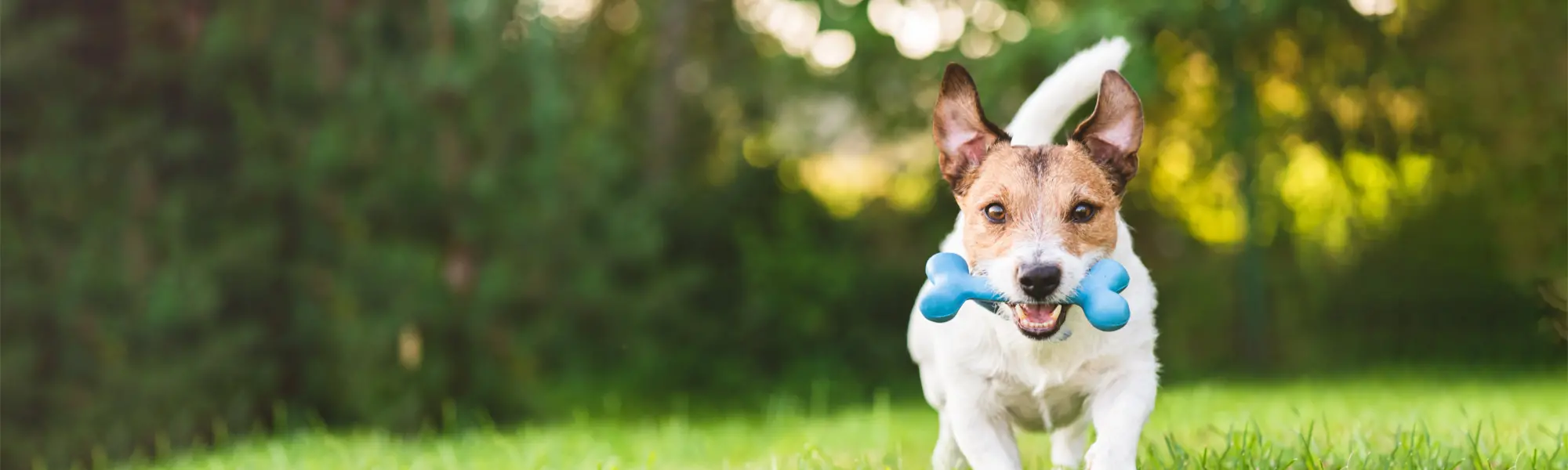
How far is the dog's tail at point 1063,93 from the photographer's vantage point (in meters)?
4.25

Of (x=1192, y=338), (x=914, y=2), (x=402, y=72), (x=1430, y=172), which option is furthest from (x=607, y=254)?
(x=1430, y=172)

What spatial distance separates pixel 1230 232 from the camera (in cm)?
1327

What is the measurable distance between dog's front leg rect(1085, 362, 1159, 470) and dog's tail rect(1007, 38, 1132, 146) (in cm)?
98

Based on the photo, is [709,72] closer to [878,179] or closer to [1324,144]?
[878,179]

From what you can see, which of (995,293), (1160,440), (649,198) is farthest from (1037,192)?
(649,198)

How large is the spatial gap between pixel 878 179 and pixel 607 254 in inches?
166

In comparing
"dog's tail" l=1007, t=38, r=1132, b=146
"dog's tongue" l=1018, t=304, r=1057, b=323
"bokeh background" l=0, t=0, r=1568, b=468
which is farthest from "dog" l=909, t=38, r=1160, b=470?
"bokeh background" l=0, t=0, r=1568, b=468

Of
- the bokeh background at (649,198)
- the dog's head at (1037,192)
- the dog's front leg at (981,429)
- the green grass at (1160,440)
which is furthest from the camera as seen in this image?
the bokeh background at (649,198)

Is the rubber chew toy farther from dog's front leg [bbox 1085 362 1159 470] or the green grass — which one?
the green grass

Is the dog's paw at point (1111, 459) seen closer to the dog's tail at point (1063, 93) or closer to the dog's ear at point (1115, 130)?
the dog's ear at point (1115, 130)

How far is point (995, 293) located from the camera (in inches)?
131

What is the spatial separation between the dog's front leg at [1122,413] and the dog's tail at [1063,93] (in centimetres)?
98

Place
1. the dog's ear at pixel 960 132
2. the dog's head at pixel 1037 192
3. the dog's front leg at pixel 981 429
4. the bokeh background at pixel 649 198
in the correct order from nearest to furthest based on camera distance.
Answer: the dog's head at pixel 1037 192 → the dog's front leg at pixel 981 429 → the dog's ear at pixel 960 132 → the bokeh background at pixel 649 198

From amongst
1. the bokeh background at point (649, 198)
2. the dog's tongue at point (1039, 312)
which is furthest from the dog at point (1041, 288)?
the bokeh background at point (649, 198)
